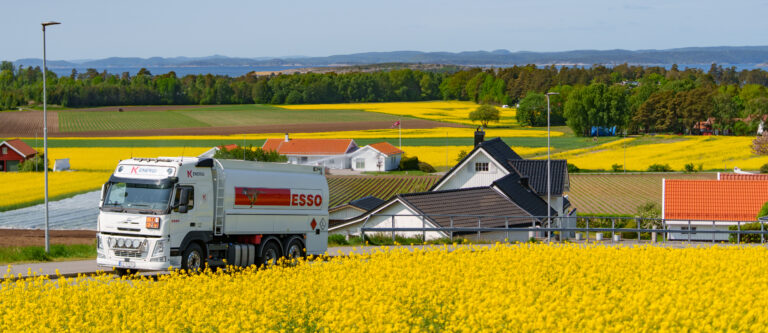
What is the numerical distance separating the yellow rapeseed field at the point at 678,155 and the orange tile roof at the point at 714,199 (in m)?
40.3

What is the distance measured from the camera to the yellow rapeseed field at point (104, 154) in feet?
311

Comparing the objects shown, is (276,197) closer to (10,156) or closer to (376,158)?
(10,156)

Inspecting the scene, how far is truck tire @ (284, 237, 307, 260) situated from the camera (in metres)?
27.3

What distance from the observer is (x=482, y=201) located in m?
47.8

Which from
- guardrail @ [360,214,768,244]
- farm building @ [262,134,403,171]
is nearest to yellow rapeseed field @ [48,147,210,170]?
farm building @ [262,134,403,171]

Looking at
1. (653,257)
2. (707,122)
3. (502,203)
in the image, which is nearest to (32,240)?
(502,203)

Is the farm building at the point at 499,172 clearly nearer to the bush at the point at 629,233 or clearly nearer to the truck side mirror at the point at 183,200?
the bush at the point at 629,233

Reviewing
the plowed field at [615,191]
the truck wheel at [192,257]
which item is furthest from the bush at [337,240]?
the plowed field at [615,191]

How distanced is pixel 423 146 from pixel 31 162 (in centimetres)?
4979

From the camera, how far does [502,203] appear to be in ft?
158

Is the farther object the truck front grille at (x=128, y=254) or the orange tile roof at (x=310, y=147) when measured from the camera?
the orange tile roof at (x=310, y=147)

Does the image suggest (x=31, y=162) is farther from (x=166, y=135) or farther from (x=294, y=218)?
(x=294, y=218)

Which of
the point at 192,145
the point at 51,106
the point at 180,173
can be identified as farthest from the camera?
the point at 51,106

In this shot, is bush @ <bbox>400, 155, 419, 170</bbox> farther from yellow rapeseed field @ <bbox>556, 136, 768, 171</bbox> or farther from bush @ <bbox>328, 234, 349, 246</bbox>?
bush @ <bbox>328, 234, 349, 246</bbox>
